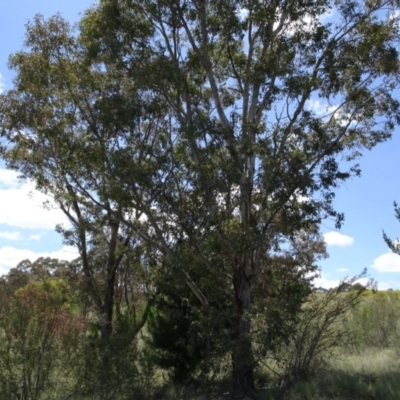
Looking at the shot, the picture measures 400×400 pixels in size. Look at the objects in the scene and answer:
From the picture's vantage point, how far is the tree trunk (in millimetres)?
14203

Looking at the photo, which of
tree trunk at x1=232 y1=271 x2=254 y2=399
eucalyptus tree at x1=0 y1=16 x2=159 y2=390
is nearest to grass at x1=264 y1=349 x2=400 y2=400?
tree trunk at x1=232 y1=271 x2=254 y2=399

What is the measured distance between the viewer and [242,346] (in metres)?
14.2

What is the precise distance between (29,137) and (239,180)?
19.5 feet

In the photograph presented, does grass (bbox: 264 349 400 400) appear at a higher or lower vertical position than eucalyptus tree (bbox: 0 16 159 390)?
lower

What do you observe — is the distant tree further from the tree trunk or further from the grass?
the grass

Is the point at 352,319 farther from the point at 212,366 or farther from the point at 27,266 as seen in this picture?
the point at 27,266

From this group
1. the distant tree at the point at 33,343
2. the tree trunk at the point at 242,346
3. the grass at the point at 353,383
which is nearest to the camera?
the distant tree at the point at 33,343

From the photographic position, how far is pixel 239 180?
14.5 meters

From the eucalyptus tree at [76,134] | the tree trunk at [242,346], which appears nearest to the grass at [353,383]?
the tree trunk at [242,346]

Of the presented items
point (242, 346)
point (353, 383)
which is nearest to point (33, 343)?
point (242, 346)

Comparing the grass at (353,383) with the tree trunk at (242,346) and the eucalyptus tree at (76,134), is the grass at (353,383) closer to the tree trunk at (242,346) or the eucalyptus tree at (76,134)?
the tree trunk at (242,346)

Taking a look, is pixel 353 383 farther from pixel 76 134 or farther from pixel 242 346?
pixel 76 134

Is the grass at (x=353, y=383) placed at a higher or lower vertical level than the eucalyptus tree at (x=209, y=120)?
lower

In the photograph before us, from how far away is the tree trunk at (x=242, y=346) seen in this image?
1420 centimetres
